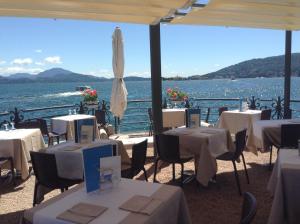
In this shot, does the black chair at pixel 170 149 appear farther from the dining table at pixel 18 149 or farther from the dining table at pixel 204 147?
the dining table at pixel 18 149

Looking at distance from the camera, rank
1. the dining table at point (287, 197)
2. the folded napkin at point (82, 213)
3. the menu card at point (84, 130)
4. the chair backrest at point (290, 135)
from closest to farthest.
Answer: the folded napkin at point (82, 213) < the dining table at point (287, 197) < the menu card at point (84, 130) < the chair backrest at point (290, 135)

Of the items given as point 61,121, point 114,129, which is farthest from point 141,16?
point 114,129

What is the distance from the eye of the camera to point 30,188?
15.2 ft

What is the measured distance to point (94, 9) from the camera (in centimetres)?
434

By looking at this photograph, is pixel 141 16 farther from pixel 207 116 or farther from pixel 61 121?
pixel 207 116

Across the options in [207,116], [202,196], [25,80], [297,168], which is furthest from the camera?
[25,80]

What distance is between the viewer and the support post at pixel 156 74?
5.58 metres

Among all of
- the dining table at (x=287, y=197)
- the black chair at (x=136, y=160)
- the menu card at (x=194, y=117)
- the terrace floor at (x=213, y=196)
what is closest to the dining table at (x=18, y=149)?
the terrace floor at (x=213, y=196)

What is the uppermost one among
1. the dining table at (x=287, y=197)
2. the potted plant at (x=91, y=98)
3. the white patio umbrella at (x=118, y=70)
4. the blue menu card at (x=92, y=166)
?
the white patio umbrella at (x=118, y=70)

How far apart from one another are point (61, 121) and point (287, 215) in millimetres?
4829

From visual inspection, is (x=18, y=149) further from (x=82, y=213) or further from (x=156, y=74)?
(x=82, y=213)

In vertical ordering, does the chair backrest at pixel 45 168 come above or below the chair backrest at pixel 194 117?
below

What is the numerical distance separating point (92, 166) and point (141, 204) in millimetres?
456

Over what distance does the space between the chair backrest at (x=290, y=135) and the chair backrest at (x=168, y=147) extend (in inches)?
53.8
